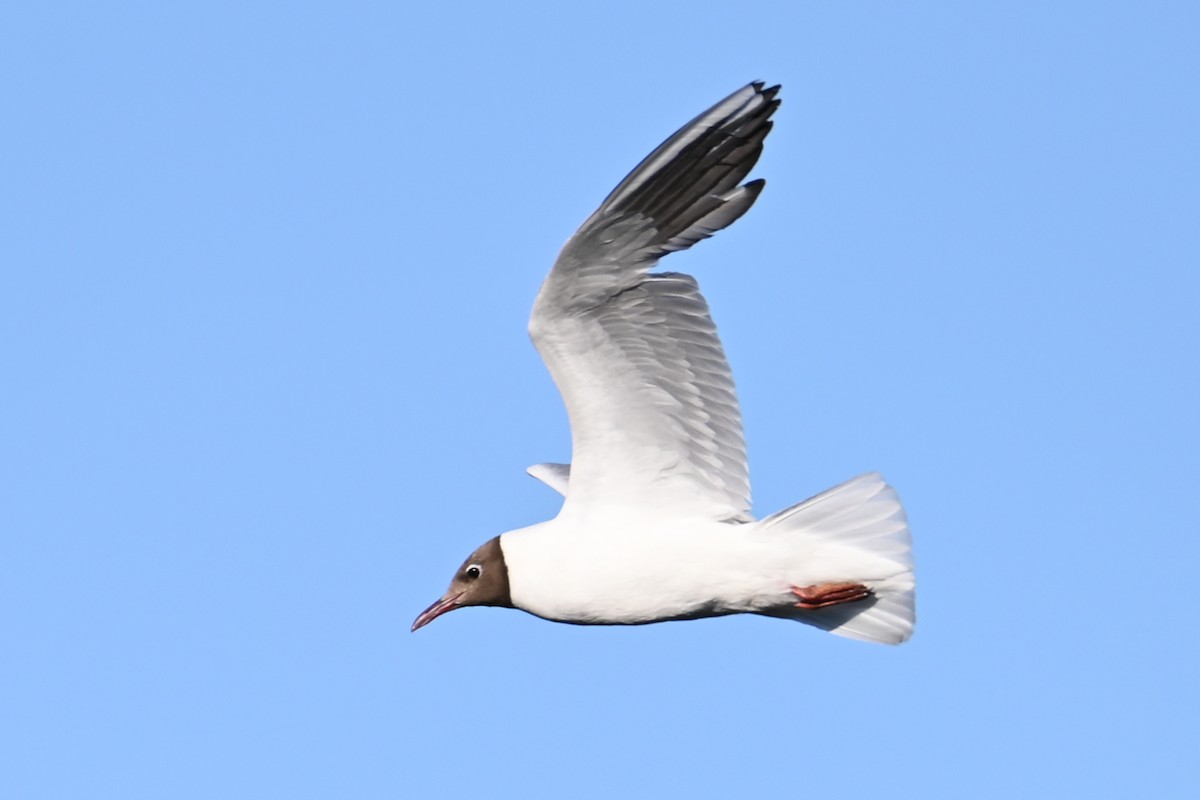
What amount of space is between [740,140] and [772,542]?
1921 mm

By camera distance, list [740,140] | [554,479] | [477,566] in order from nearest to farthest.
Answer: [740,140] < [477,566] < [554,479]

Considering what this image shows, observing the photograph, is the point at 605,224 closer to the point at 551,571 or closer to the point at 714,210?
the point at 714,210

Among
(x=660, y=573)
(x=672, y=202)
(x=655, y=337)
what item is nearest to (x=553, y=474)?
(x=660, y=573)

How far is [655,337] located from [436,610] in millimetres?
1973

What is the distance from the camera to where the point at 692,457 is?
8625 mm

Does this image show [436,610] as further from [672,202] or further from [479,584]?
[672,202]

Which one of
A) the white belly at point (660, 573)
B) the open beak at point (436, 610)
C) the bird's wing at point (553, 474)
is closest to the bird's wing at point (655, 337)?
the white belly at point (660, 573)

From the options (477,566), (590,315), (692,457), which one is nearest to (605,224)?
(590,315)

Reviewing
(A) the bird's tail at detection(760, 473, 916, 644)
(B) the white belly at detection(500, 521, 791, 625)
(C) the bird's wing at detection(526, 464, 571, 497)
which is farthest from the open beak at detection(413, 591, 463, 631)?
(A) the bird's tail at detection(760, 473, 916, 644)

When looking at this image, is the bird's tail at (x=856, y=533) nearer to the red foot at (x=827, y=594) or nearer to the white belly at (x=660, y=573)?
the red foot at (x=827, y=594)

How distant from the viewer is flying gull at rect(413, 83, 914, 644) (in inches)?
314

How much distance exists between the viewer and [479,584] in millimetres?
8922

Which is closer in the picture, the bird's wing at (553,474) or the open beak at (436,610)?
the open beak at (436,610)

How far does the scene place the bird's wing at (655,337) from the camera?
7754 millimetres
